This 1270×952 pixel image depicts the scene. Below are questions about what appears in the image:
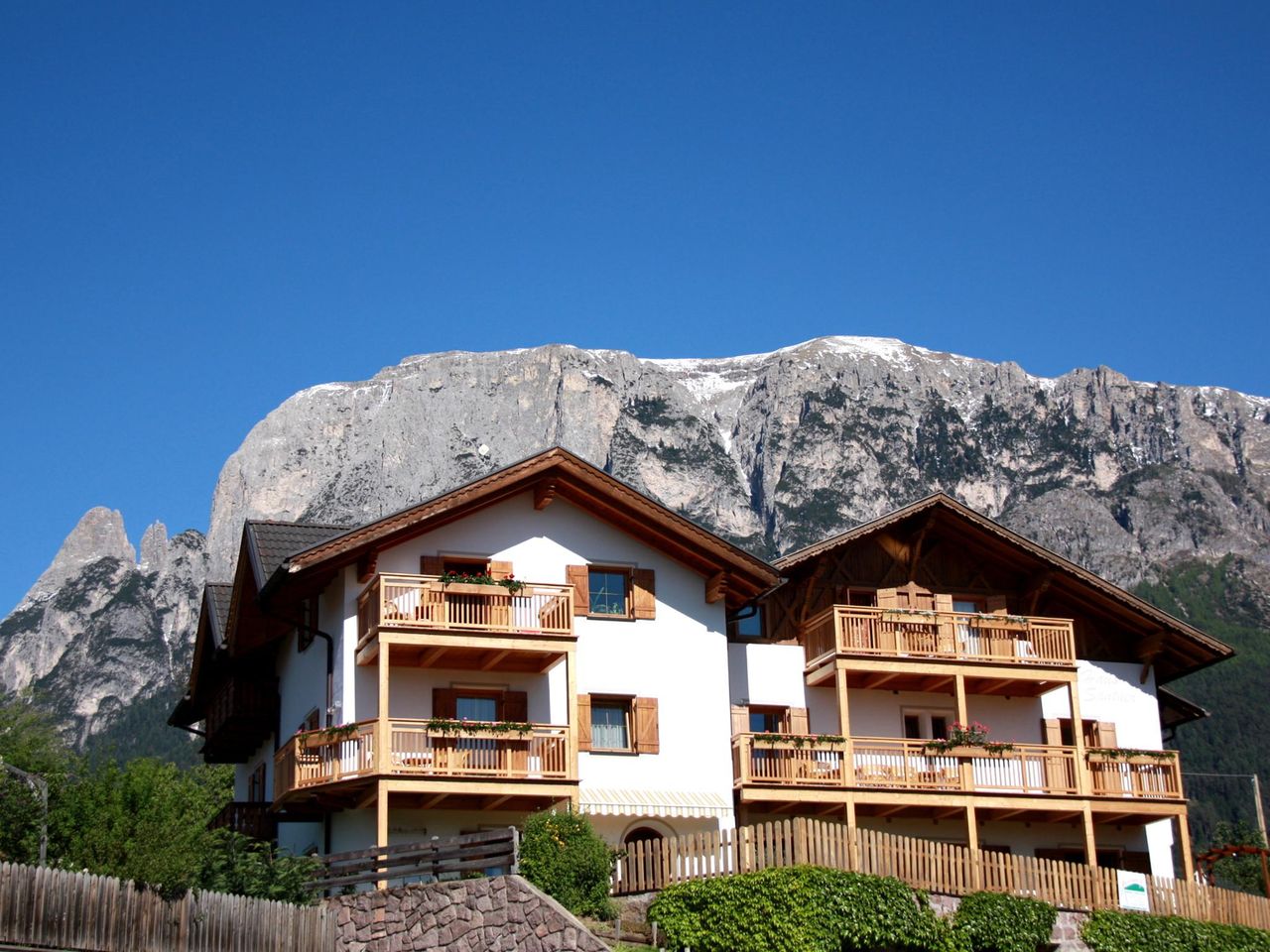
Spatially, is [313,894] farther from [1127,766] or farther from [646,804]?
[1127,766]

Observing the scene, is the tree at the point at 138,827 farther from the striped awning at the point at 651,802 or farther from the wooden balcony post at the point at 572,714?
the striped awning at the point at 651,802

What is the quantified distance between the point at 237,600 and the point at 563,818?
1132cm

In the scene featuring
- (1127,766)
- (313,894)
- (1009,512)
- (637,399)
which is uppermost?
(637,399)

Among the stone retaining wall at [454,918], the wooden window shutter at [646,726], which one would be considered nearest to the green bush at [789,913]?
the stone retaining wall at [454,918]

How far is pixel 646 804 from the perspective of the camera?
33.5 metres

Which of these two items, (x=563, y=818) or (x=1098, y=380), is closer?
(x=563, y=818)

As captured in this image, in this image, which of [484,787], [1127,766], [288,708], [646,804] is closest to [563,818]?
[484,787]

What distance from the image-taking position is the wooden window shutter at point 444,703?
109 feet

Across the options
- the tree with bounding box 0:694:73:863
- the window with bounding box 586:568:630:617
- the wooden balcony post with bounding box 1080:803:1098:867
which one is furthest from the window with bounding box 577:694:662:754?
the tree with bounding box 0:694:73:863

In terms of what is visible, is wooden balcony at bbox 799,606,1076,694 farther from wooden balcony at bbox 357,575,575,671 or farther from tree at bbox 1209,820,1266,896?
tree at bbox 1209,820,1266,896

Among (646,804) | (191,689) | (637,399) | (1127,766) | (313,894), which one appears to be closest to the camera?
(313,894)

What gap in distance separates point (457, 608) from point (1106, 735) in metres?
15.9

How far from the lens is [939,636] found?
37031mm

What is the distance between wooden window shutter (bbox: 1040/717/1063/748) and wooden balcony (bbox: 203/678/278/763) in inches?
684
